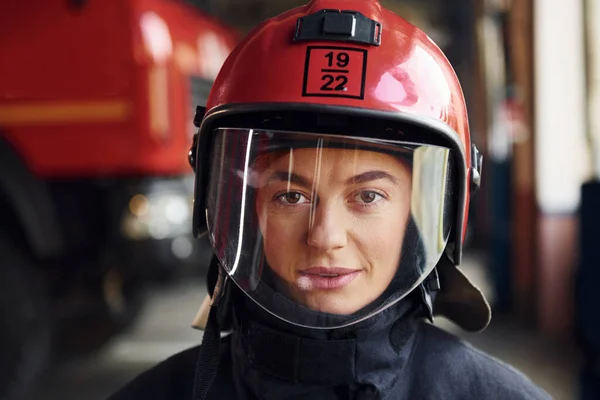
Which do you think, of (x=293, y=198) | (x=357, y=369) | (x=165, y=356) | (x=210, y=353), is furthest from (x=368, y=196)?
(x=165, y=356)

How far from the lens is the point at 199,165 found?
159 cm

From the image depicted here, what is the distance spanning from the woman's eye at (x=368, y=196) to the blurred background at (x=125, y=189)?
5.53ft

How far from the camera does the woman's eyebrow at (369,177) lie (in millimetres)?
→ 1429

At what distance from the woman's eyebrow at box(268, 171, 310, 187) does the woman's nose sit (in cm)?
5

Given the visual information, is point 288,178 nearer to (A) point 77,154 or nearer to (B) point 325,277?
(B) point 325,277

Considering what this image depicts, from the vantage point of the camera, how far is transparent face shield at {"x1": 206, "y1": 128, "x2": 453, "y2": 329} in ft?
4.66

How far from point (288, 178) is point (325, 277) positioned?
20 cm

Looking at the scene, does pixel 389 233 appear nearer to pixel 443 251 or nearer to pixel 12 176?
pixel 443 251

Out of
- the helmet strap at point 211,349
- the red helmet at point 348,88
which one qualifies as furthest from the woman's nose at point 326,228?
the helmet strap at point 211,349

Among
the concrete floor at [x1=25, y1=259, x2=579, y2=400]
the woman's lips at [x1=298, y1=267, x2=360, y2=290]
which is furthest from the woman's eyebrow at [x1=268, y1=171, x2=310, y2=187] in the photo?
the concrete floor at [x1=25, y1=259, x2=579, y2=400]

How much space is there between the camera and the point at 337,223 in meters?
1.40

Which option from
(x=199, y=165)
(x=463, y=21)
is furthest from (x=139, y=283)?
(x=463, y=21)

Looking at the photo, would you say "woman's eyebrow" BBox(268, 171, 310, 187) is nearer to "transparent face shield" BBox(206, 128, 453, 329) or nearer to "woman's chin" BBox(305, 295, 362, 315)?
"transparent face shield" BBox(206, 128, 453, 329)

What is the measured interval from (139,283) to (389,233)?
298cm
